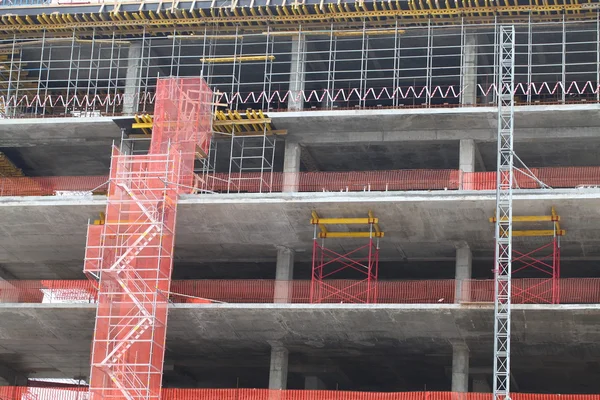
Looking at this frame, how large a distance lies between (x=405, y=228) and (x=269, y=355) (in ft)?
25.9

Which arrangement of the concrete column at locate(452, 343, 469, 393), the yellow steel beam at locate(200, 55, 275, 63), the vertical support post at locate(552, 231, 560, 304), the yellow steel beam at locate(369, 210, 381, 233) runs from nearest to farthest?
the vertical support post at locate(552, 231, 560, 304) < the concrete column at locate(452, 343, 469, 393) < the yellow steel beam at locate(369, 210, 381, 233) < the yellow steel beam at locate(200, 55, 275, 63)

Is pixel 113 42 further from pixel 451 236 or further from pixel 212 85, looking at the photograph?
pixel 451 236

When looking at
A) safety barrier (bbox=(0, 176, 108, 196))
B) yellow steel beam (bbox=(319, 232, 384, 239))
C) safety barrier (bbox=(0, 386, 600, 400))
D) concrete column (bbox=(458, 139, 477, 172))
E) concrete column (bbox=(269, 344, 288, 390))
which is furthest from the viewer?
safety barrier (bbox=(0, 176, 108, 196))

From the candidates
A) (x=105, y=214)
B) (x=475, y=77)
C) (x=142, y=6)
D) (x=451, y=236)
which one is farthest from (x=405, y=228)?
(x=142, y=6)

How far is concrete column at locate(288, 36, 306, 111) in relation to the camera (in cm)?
4691

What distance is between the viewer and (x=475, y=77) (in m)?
46.8

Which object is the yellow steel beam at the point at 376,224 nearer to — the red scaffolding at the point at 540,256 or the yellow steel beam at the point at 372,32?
the red scaffolding at the point at 540,256

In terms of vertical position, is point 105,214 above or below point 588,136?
below

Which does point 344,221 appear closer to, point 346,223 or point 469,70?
point 346,223

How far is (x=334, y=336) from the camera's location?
44.6 meters

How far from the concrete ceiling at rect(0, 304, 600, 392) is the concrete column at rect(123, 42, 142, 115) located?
28.2 ft

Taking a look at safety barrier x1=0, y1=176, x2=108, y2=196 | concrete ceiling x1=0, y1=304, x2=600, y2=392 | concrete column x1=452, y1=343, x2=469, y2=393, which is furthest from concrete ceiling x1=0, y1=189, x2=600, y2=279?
concrete column x1=452, y1=343, x2=469, y2=393

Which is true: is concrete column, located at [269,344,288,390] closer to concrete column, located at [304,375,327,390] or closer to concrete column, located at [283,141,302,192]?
concrete column, located at [304,375,327,390]

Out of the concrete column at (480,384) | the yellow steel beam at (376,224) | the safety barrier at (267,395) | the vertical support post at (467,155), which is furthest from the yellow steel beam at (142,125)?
the concrete column at (480,384)
